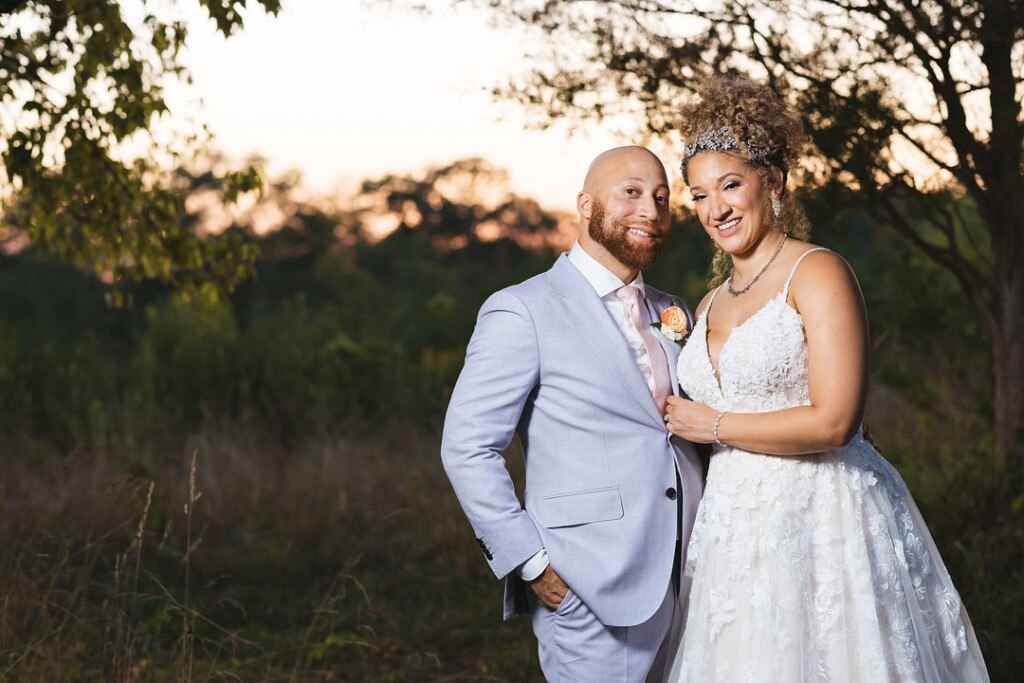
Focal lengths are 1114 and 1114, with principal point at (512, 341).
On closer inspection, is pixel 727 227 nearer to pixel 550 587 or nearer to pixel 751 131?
pixel 751 131

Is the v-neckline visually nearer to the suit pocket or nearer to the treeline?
the suit pocket

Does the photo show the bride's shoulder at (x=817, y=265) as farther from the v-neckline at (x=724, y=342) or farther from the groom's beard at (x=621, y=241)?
the groom's beard at (x=621, y=241)

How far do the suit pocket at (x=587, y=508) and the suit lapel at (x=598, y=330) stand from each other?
28cm

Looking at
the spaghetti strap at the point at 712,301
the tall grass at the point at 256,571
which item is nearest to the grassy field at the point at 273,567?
the tall grass at the point at 256,571

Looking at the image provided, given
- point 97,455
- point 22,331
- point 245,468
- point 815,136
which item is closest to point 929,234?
point 815,136

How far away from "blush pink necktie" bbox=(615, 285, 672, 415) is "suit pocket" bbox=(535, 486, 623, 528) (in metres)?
0.33

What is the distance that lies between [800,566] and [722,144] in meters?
1.24

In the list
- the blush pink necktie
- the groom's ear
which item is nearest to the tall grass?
the blush pink necktie

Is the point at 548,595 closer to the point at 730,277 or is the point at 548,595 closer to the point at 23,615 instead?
the point at 730,277

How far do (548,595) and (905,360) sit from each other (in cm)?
636

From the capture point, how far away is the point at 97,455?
8219 mm

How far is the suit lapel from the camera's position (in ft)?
10.7

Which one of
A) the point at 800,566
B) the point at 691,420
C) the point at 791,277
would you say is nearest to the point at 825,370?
the point at 791,277

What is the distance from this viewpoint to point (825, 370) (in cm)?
300
